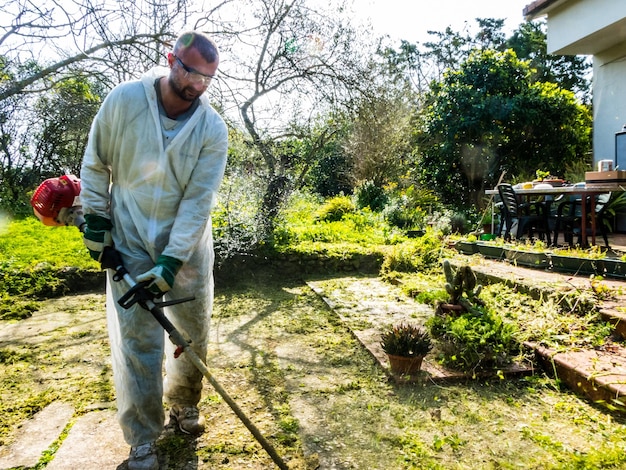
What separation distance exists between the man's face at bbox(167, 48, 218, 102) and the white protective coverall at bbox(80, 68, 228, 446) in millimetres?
116

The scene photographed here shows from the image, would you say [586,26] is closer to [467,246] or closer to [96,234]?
[467,246]

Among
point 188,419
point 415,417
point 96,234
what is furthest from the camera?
point 415,417

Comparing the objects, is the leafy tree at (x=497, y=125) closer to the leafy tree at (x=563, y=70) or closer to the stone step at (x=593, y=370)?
the stone step at (x=593, y=370)

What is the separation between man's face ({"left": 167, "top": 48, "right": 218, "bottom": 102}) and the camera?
2068mm

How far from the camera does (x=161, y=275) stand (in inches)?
78.3

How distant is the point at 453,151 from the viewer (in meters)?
10.4

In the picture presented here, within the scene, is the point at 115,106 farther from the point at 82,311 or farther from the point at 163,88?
the point at 82,311

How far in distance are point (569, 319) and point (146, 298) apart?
2.91 m

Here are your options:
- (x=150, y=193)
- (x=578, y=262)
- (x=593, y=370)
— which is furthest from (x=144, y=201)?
(x=578, y=262)

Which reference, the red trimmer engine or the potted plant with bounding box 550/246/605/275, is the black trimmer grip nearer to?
the red trimmer engine

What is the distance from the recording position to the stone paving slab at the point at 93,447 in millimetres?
2113

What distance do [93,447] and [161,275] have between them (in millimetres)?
1000

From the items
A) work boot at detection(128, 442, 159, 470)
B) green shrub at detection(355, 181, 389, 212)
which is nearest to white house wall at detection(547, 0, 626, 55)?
green shrub at detection(355, 181, 389, 212)

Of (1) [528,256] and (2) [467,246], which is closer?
(1) [528,256]
